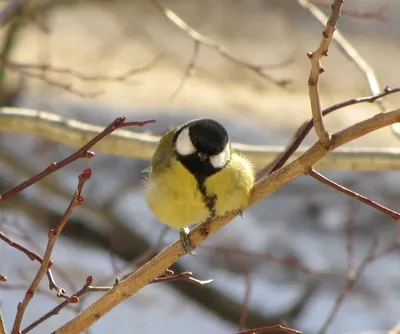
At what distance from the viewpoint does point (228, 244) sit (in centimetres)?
426

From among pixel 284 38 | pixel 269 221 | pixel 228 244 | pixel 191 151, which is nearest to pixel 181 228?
pixel 191 151

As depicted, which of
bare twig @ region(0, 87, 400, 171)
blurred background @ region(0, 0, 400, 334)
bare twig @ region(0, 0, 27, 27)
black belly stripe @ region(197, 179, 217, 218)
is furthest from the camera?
blurred background @ region(0, 0, 400, 334)

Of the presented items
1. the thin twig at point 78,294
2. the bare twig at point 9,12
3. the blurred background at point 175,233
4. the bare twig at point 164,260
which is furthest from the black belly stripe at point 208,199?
the bare twig at point 9,12

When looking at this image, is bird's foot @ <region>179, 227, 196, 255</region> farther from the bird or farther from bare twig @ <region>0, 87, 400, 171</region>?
bare twig @ <region>0, 87, 400, 171</region>

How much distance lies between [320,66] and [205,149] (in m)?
0.59

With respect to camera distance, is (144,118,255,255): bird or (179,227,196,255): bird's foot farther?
(144,118,255,255): bird

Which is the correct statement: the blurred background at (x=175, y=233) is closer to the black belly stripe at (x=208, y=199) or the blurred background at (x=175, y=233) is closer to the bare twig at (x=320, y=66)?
the black belly stripe at (x=208, y=199)

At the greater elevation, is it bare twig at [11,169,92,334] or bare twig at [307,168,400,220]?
bare twig at [307,168,400,220]

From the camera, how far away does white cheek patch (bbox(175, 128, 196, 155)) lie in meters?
1.71

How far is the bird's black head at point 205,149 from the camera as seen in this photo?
1.65m

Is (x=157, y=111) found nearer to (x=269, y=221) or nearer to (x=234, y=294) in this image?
(x=269, y=221)

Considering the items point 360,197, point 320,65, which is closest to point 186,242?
point 360,197

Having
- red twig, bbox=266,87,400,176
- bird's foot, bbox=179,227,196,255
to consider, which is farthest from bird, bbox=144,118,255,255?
red twig, bbox=266,87,400,176

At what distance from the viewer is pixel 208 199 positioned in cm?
163
